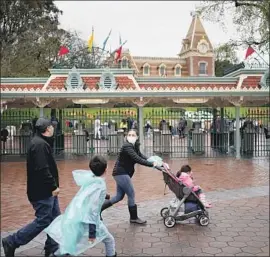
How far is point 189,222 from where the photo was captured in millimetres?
6344

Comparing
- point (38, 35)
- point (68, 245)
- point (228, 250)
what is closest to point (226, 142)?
point (228, 250)

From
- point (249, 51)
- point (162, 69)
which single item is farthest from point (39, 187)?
point (162, 69)

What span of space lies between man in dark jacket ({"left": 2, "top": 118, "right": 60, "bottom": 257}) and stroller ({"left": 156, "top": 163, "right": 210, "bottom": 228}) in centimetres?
196

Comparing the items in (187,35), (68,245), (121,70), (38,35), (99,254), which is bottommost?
(99,254)

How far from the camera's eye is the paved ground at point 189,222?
16.8ft

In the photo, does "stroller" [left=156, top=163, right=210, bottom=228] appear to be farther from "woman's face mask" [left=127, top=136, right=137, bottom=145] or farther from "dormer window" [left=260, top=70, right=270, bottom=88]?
"dormer window" [left=260, top=70, right=270, bottom=88]

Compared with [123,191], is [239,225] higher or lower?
lower

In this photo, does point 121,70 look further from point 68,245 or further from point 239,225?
point 68,245

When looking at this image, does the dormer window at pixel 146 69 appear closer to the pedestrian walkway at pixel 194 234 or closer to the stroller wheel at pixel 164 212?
the pedestrian walkway at pixel 194 234

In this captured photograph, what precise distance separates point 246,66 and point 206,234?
36.5 feet

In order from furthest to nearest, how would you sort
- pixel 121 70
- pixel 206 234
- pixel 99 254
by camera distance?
1. pixel 121 70
2. pixel 206 234
3. pixel 99 254

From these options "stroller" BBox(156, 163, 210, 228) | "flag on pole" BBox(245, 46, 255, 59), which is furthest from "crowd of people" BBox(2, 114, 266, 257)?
"flag on pole" BBox(245, 46, 255, 59)

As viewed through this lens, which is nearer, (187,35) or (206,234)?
(206,234)

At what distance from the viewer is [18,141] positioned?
16.5m
